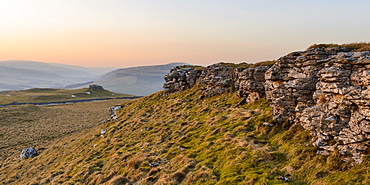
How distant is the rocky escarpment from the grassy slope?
3.79ft

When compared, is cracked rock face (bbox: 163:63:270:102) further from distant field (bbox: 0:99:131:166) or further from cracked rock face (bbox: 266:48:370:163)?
distant field (bbox: 0:99:131:166)

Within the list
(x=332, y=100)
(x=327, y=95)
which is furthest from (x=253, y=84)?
(x=332, y=100)

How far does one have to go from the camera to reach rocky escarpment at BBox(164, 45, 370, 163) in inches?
554

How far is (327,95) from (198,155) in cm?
1275

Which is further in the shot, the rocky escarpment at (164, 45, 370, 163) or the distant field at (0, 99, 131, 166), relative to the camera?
the distant field at (0, 99, 131, 166)

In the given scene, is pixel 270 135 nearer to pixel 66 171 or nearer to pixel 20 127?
pixel 66 171

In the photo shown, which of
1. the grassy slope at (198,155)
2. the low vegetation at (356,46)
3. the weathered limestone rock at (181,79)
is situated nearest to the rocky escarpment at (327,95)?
the low vegetation at (356,46)

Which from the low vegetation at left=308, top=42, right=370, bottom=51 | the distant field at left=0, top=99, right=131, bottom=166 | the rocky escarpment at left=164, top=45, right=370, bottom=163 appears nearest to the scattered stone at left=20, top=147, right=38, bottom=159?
the distant field at left=0, top=99, right=131, bottom=166

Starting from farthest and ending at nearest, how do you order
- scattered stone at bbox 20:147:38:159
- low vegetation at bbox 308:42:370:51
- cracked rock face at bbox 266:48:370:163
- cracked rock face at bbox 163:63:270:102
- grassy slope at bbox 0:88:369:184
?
scattered stone at bbox 20:147:38:159
cracked rock face at bbox 163:63:270:102
low vegetation at bbox 308:42:370:51
grassy slope at bbox 0:88:369:184
cracked rock face at bbox 266:48:370:163

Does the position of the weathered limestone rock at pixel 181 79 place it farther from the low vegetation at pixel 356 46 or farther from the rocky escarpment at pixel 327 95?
the low vegetation at pixel 356 46

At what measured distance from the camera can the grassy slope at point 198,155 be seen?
1505 cm

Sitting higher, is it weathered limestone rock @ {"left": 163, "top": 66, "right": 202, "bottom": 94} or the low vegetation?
the low vegetation

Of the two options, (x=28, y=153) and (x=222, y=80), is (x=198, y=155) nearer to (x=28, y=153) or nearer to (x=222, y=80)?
(x=222, y=80)

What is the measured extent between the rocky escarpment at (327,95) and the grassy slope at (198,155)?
1156 millimetres
